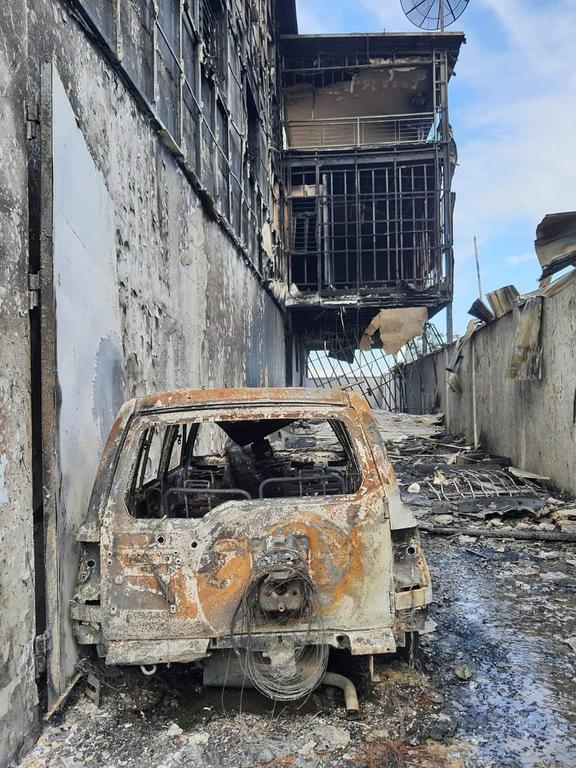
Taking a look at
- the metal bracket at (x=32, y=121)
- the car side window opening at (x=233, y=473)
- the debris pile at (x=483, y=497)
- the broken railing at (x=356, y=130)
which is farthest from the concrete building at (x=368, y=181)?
the metal bracket at (x=32, y=121)

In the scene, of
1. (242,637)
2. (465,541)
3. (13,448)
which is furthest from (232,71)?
(242,637)

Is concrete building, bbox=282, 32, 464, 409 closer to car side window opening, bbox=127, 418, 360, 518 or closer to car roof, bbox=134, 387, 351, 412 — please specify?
car side window opening, bbox=127, 418, 360, 518

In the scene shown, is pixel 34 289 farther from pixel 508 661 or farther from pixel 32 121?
pixel 508 661

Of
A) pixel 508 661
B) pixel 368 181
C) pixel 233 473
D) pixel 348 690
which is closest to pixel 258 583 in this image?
pixel 348 690

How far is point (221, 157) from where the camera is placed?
924cm

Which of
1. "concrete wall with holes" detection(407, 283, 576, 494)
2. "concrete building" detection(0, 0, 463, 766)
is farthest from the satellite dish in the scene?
"concrete wall with holes" detection(407, 283, 576, 494)

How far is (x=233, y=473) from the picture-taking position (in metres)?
3.83

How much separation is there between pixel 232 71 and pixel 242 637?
10702 mm

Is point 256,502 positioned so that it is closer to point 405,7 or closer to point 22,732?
point 22,732

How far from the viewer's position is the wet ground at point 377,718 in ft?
7.67

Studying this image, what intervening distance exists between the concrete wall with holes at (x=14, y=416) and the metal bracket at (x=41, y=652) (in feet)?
0.12

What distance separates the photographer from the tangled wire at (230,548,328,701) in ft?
8.20

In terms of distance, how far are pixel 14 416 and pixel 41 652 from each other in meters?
1.15

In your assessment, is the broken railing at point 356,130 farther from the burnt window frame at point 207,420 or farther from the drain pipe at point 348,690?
the drain pipe at point 348,690
